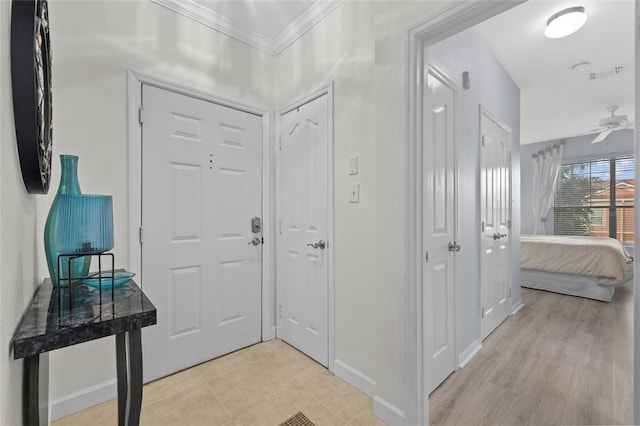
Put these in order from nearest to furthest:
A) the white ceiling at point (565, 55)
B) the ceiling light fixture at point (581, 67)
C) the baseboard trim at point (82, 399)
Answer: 1. the baseboard trim at point (82, 399)
2. the white ceiling at point (565, 55)
3. the ceiling light fixture at point (581, 67)

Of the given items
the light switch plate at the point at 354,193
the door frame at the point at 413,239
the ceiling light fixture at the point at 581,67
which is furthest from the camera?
the ceiling light fixture at the point at 581,67

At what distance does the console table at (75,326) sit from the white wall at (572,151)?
794 cm

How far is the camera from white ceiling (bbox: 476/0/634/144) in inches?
89.0

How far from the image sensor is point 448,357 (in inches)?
78.7

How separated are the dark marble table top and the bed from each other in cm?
489

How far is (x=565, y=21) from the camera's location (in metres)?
2.21

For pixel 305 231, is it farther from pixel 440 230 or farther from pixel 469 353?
pixel 469 353

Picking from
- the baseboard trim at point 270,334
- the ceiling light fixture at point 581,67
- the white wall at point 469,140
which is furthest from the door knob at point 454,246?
the ceiling light fixture at point 581,67

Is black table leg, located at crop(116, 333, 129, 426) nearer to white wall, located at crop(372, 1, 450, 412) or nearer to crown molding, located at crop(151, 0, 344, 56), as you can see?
white wall, located at crop(372, 1, 450, 412)

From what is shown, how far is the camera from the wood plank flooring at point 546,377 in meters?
1.63

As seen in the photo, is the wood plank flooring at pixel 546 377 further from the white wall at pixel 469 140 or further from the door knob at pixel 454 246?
the door knob at pixel 454 246

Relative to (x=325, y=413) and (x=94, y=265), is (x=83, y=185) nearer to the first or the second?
→ (x=94, y=265)

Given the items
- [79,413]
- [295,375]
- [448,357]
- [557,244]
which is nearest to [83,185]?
[79,413]

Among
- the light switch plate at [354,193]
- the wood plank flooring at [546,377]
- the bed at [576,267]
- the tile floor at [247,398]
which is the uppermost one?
the light switch plate at [354,193]
